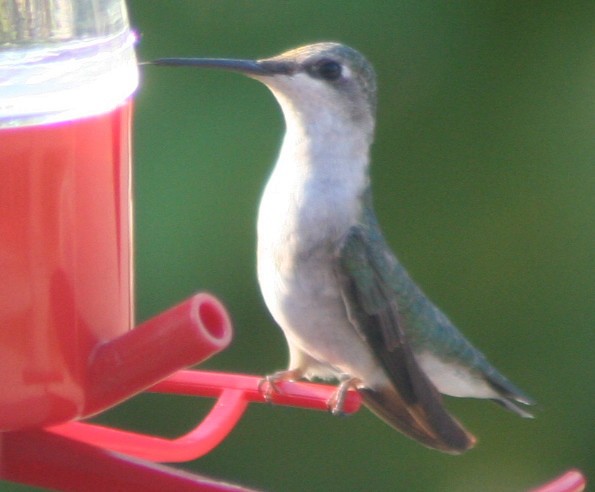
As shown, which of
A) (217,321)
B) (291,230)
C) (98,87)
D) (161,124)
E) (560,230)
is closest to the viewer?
(217,321)

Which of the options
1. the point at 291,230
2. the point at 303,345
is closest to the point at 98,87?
the point at 291,230

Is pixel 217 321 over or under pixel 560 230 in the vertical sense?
over

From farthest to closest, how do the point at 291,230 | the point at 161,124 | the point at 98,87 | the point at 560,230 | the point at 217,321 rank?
the point at 560,230 < the point at 161,124 < the point at 291,230 < the point at 98,87 < the point at 217,321

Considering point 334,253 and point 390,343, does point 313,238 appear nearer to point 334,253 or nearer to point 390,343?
point 334,253

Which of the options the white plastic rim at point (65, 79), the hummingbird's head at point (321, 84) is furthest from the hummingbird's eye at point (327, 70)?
the white plastic rim at point (65, 79)

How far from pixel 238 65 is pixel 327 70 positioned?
1.25 feet

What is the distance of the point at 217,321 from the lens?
217cm

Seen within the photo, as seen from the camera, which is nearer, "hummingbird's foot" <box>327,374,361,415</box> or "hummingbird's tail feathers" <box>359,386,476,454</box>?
"hummingbird's foot" <box>327,374,361,415</box>

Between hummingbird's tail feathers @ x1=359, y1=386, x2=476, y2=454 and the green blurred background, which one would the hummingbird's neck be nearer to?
hummingbird's tail feathers @ x1=359, y1=386, x2=476, y2=454

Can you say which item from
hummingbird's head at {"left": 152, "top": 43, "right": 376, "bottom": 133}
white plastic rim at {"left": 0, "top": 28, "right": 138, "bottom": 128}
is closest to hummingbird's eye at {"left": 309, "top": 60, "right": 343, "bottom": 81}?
hummingbird's head at {"left": 152, "top": 43, "right": 376, "bottom": 133}

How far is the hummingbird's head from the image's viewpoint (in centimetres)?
318

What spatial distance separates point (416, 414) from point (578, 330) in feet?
7.18

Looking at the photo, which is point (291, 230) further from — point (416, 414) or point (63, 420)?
point (63, 420)

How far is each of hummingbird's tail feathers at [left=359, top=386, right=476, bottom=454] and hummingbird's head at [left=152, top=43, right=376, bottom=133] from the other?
0.70 metres
